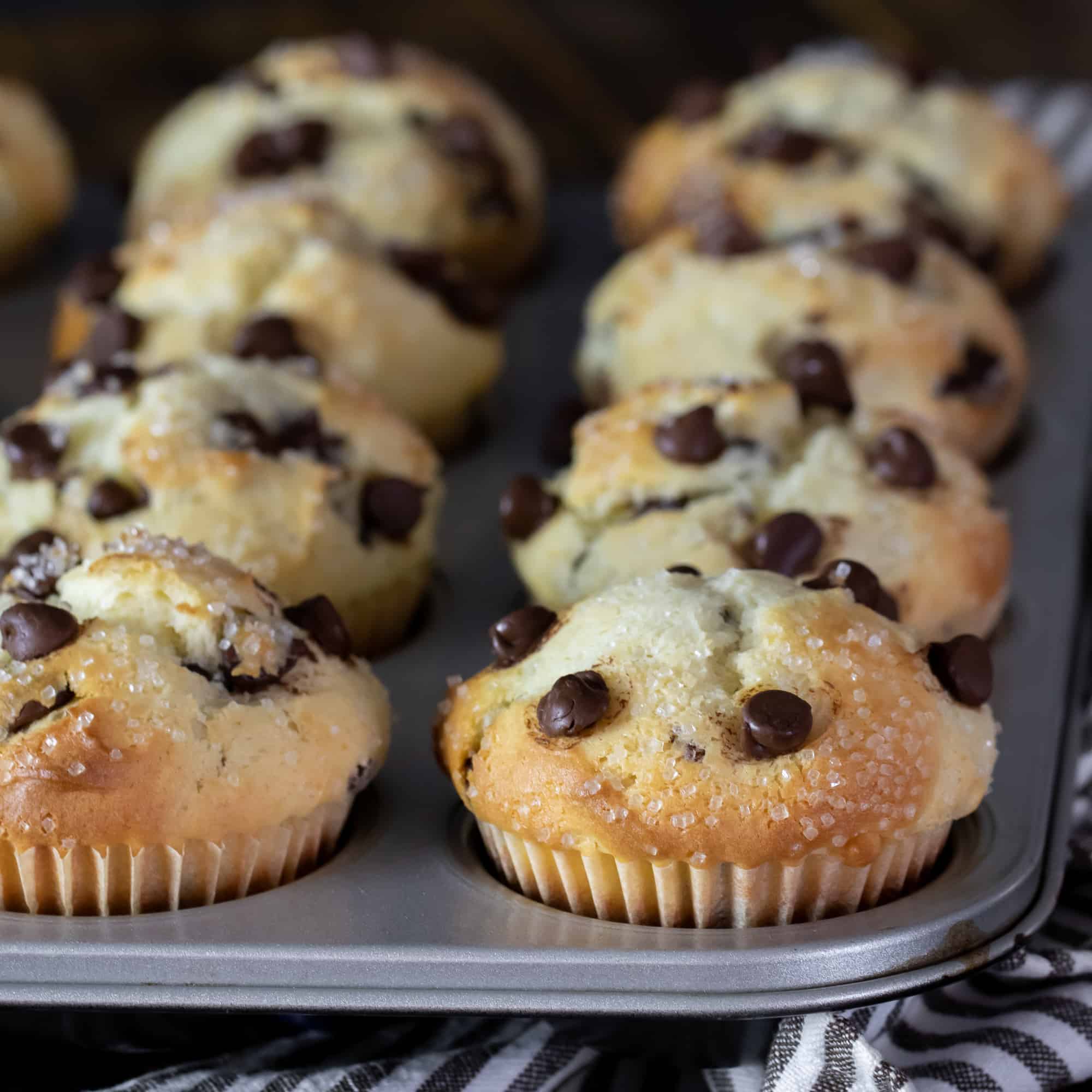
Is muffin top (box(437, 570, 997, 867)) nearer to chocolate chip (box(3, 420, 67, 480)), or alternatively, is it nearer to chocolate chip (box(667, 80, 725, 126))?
chocolate chip (box(3, 420, 67, 480))

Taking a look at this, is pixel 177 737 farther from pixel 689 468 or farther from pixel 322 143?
pixel 322 143

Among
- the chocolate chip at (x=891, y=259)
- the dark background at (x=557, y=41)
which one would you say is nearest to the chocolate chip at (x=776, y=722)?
the chocolate chip at (x=891, y=259)

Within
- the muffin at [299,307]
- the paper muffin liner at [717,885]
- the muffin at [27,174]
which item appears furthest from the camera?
the muffin at [27,174]

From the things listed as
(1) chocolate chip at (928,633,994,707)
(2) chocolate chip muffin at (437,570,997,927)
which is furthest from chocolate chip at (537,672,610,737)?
(1) chocolate chip at (928,633,994,707)

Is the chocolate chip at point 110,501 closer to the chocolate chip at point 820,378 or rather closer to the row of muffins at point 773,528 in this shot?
the row of muffins at point 773,528

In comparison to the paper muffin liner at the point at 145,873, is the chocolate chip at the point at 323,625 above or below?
above

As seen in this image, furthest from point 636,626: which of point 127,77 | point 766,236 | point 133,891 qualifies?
point 127,77
